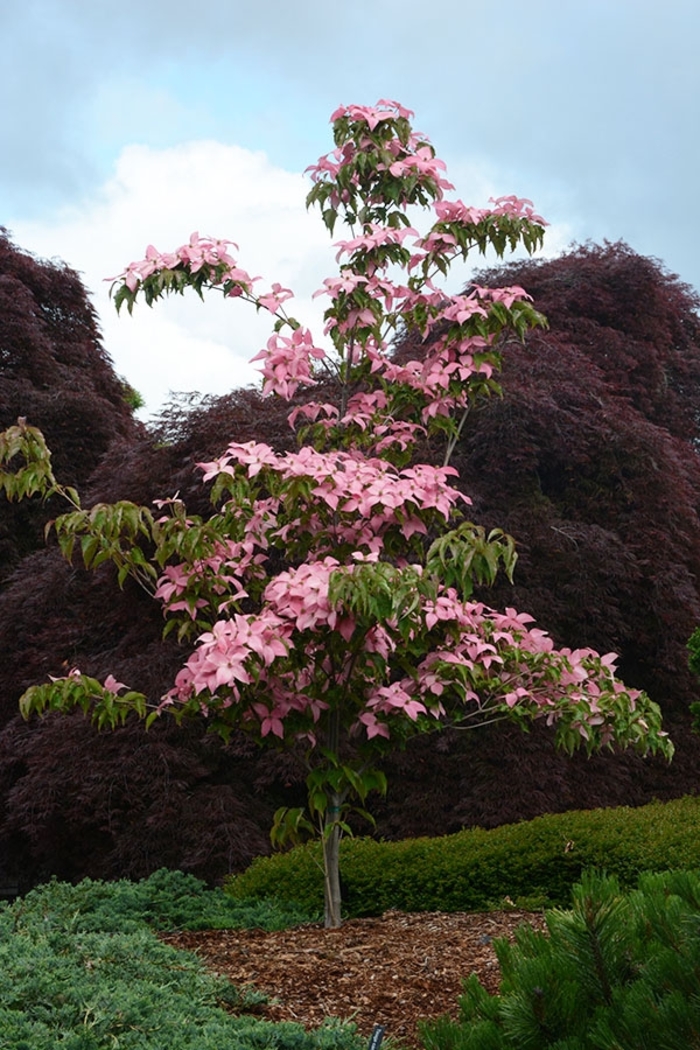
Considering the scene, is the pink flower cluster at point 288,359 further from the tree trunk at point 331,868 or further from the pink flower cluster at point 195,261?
the tree trunk at point 331,868

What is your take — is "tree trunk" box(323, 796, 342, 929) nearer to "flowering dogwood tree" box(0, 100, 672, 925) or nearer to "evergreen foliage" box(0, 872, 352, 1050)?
"flowering dogwood tree" box(0, 100, 672, 925)

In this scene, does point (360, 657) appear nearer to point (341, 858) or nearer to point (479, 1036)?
point (341, 858)

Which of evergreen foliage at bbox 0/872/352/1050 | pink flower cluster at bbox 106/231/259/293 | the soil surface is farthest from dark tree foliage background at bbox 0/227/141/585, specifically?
evergreen foliage at bbox 0/872/352/1050

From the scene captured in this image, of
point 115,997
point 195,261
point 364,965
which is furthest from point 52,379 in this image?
point 115,997

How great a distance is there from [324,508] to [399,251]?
145 cm

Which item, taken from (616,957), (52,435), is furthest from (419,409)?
(52,435)

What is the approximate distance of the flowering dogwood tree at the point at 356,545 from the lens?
177 inches

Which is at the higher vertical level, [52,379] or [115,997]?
[52,379]

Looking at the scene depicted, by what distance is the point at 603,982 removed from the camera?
6.22 ft

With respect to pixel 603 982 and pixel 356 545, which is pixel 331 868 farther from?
pixel 603 982

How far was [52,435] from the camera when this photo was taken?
1090 centimetres

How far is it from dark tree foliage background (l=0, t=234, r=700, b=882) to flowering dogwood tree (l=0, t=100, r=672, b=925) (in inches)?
74.2

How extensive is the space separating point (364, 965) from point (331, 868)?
3.17ft

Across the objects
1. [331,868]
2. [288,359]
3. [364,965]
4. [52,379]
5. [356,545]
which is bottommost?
[364,965]
